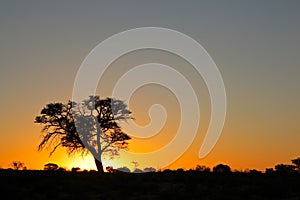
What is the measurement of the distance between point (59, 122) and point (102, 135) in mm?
6034

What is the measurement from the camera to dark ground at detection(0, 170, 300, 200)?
2781 centimetres

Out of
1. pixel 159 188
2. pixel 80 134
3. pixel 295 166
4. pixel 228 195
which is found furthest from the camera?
pixel 295 166

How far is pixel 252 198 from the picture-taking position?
90.9 feet

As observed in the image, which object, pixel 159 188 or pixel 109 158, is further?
pixel 109 158

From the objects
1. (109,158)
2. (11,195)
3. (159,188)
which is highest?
(109,158)

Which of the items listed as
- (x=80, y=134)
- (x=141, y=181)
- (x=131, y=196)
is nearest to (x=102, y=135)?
(x=80, y=134)

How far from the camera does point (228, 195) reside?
28.2 m

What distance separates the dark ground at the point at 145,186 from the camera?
2781 centimetres

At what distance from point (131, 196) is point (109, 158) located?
34.7 metres

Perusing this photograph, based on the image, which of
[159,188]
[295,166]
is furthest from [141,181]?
[295,166]

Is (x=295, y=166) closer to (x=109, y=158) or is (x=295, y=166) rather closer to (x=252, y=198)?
(x=109, y=158)

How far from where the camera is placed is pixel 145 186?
30.4 meters

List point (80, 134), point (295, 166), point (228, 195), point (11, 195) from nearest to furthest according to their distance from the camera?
1. point (11, 195)
2. point (228, 195)
3. point (80, 134)
4. point (295, 166)

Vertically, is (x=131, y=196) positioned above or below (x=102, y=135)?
below
